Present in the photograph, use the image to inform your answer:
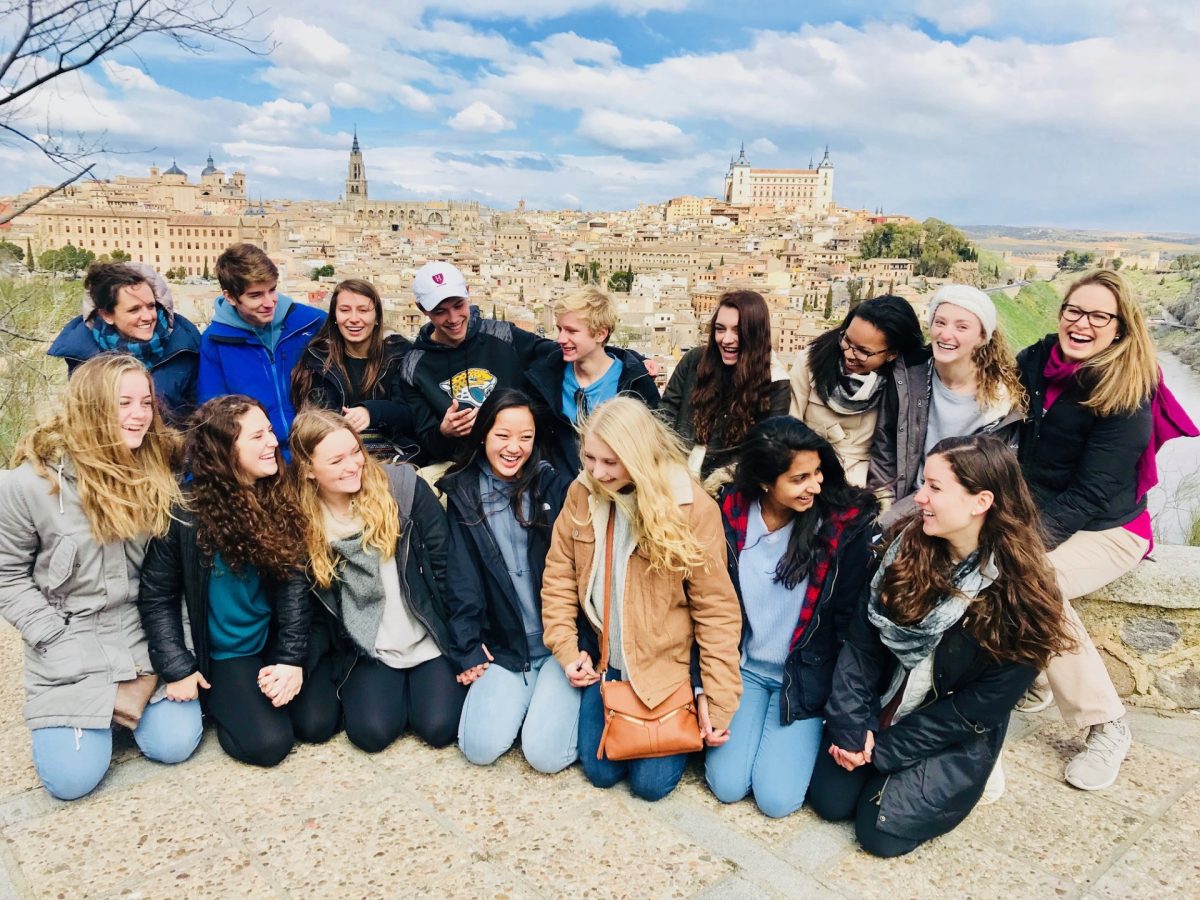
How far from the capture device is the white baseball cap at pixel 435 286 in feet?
9.42

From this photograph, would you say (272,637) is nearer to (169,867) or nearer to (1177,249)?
(169,867)

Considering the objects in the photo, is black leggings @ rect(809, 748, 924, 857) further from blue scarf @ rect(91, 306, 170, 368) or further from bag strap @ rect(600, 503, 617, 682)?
blue scarf @ rect(91, 306, 170, 368)

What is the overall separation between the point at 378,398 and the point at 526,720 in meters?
1.34

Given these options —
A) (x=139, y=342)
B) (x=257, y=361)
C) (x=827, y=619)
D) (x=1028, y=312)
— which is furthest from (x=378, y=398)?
(x=1028, y=312)

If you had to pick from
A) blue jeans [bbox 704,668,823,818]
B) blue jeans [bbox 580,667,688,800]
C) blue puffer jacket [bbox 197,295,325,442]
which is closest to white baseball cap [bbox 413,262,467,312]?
blue puffer jacket [bbox 197,295,325,442]

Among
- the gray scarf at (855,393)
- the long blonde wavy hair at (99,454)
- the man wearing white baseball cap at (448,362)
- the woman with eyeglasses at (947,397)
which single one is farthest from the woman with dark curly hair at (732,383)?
the long blonde wavy hair at (99,454)

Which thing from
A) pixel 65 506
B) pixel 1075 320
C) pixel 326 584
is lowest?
pixel 326 584

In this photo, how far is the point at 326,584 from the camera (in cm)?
230

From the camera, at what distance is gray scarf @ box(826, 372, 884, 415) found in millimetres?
2557

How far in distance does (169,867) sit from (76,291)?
780cm

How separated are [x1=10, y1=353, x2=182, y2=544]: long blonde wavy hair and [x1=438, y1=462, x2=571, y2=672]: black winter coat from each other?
78 cm

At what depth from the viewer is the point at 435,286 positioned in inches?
113

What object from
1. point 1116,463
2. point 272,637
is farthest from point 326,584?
point 1116,463

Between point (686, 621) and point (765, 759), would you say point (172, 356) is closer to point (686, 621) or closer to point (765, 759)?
point (686, 621)
